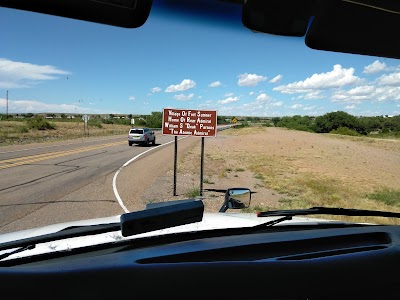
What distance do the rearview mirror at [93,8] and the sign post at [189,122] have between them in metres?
9.42

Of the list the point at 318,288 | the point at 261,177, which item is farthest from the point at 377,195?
the point at 318,288

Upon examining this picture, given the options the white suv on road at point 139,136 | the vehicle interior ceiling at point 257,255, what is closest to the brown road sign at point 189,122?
the vehicle interior ceiling at point 257,255

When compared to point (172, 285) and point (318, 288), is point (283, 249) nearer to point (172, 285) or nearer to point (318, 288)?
point (318, 288)

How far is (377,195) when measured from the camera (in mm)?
12320

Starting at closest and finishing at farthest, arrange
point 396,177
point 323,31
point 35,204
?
point 323,31 < point 35,204 < point 396,177

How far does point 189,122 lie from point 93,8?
966 centimetres

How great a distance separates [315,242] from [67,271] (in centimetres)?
131

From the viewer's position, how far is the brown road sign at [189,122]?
11.1 m

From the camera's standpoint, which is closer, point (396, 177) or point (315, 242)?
point (315, 242)

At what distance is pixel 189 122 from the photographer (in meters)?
11.2

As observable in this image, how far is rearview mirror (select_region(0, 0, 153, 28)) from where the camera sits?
4.99ft

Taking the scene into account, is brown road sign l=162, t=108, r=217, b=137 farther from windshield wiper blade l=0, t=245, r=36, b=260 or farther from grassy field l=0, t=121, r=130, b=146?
grassy field l=0, t=121, r=130, b=146

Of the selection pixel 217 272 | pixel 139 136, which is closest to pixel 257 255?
pixel 217 272

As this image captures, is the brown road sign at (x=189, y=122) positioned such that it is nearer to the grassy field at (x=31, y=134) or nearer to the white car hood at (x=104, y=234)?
the white car hood at (x=104, y=234)
